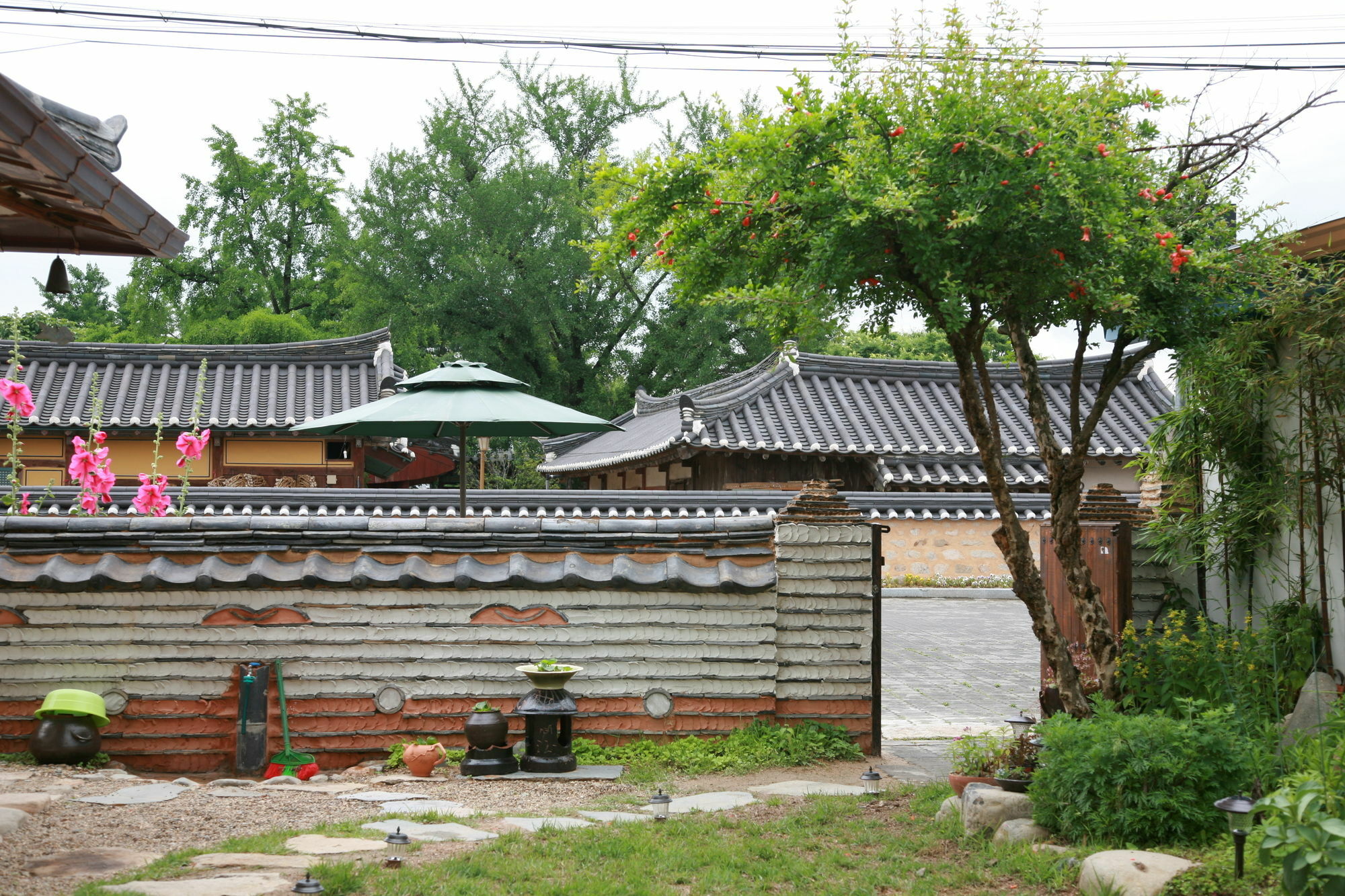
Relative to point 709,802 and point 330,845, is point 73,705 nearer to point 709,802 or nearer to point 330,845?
point 330,845

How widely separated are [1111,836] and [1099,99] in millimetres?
3568

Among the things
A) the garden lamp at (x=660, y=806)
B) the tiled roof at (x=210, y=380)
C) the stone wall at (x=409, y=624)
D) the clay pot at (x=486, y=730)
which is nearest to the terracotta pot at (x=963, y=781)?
the garden lamp at (x=660, y=806)

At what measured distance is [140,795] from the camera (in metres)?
5.98

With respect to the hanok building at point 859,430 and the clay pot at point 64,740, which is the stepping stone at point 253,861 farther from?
the hanok building at point 859,430

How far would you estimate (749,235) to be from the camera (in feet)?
19.2

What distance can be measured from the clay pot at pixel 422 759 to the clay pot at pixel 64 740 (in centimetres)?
198

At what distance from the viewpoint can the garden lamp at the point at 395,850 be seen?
183 inches

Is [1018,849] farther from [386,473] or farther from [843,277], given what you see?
[386,473]

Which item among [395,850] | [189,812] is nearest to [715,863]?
[395,850]

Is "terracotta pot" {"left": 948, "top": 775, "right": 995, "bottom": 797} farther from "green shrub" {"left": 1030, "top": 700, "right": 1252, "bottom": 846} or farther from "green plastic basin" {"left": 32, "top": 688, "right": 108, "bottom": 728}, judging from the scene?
→ "green plastic basin" {"left": 32, "top": 688, "right": 108, "bottom": 728}

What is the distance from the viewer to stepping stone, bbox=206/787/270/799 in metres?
6.11

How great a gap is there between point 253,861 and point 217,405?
16394 mm

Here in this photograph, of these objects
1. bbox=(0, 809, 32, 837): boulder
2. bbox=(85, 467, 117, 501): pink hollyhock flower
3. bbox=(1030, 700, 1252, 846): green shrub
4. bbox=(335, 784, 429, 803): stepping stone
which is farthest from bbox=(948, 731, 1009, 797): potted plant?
bbox=(85, 467, 117, 501): pink hollyhock flower

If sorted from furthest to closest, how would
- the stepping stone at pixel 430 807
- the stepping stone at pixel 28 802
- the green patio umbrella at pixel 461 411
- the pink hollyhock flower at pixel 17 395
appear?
1. the green patio umbrella at pixel 461 411
2. the pink hollyhock flower at pixel 17 395
3. the stepping stone at pixel 430 807
4. the stepping stone at pixel 28 802
